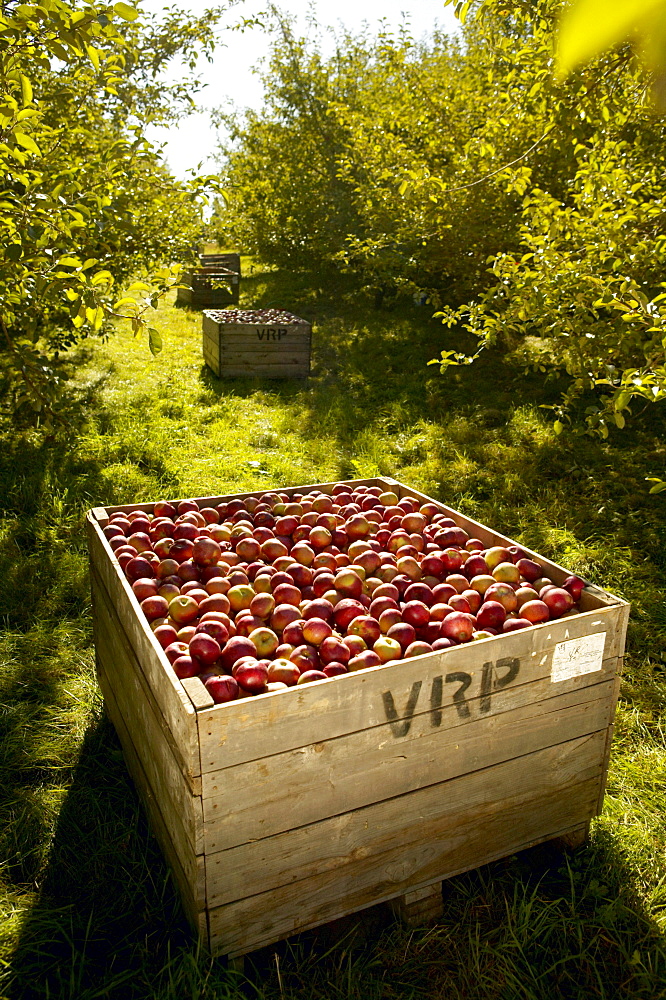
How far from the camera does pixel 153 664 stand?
1872 millimetres

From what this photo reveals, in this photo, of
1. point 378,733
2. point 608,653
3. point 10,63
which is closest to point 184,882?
point 378,733

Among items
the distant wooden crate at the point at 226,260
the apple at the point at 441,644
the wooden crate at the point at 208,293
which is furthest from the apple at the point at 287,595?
the distant wooden crate at the point at 226,260

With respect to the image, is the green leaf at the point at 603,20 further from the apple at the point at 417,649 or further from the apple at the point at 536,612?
the apple at the point at 536,612

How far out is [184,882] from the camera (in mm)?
Answer: 1854

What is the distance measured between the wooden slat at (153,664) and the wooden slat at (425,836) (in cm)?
29

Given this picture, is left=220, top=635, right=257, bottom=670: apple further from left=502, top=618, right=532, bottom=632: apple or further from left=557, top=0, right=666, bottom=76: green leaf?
left=557, top=0, right=666, bottom=76: green leaf

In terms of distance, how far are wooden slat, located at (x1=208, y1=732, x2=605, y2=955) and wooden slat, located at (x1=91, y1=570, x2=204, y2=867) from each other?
0.14m

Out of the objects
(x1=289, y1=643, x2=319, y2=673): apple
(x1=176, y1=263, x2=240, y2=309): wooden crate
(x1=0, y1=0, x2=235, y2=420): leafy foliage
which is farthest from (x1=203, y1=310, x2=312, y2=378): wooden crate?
(x1=289, y1=643, x2=319, y2=673): apple

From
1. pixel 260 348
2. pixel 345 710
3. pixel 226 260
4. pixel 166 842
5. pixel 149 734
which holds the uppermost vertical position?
pixel 226 260

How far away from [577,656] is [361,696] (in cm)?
70

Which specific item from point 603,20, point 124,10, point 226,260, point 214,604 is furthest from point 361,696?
point 226,260

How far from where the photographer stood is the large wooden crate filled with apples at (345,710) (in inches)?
67.4

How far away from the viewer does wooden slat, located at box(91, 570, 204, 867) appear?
1.69 m

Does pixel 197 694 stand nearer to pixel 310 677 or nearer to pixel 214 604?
pixel 310 677
